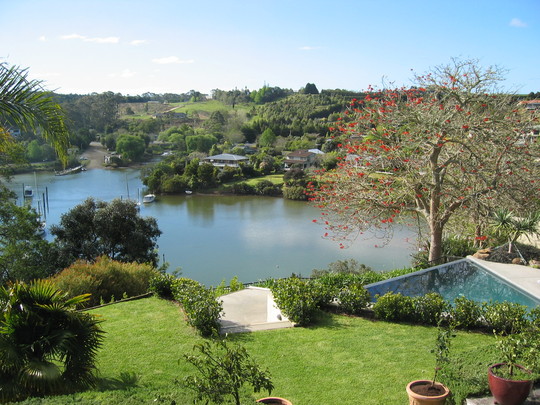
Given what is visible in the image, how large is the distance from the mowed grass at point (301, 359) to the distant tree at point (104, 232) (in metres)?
10.3

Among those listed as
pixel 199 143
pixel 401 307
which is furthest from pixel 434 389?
pixel 199 143

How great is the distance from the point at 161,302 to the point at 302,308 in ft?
10.3

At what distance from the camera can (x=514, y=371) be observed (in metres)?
4.02

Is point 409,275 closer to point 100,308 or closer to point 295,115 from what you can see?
point 100,308

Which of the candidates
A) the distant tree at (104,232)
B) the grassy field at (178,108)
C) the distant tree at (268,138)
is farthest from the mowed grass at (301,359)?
the grassy field at (178,108)

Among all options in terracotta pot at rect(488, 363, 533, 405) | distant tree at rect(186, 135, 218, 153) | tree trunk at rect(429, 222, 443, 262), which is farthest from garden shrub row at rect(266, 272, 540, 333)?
distant tree at rect(186, 135, 218, 153)

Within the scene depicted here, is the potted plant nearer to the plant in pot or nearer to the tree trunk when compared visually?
the plant in pot

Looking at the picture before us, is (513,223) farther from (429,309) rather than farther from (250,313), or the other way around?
(250,313)

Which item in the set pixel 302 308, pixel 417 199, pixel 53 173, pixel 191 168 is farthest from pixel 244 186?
pixel 302 308

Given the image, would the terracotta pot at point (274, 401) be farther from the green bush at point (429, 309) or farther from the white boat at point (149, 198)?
the white boat at point (149, 198)

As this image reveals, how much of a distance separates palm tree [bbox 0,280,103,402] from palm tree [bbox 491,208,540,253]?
32.2ft

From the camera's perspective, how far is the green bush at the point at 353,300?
7.18m

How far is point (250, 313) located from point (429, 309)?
10.2ft

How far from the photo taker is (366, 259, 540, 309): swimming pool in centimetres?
794
